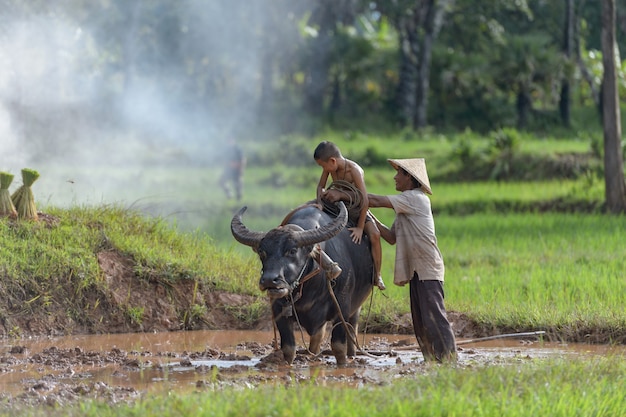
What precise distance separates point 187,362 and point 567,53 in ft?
67.0

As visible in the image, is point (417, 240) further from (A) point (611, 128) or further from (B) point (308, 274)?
(A) point (611, 128)

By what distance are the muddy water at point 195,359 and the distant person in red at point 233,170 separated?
10485 millimetres

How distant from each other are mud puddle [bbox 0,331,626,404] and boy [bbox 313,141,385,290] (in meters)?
0.87

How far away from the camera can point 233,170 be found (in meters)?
19.6

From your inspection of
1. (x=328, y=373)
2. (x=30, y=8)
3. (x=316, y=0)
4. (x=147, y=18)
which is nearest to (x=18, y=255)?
(x=328, y=373)

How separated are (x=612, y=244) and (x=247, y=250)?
14.0 feet

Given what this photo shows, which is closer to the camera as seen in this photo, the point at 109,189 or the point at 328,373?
the point at 328,373

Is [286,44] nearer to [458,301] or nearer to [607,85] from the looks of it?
[607,85]

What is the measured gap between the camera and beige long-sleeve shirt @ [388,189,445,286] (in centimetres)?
718

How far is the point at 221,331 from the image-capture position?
9.31 metres

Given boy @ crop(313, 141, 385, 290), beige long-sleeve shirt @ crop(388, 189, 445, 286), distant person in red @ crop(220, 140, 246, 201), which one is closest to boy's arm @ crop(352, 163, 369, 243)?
boy @ crop(313, 141, 385, 290)

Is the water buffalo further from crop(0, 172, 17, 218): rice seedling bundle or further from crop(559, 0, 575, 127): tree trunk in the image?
crop(559, 0, 575, 127): tree trunk

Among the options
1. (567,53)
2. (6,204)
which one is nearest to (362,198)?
(6,204)

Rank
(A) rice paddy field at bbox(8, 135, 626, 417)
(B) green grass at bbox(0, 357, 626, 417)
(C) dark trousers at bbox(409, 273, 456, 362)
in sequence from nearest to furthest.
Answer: (B) green grass at bbox(0, 357, 626, 417) < (A) rice paddy field at bbox(8, 135, 626, 417) < (C) dark trousers at bbox(409, 273, 456, 362)
